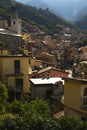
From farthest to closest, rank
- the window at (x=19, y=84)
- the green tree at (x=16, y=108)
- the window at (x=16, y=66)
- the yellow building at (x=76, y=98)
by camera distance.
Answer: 1. the window at (x=19, y=84)
2. the window at (x=16, y=66)
3. the green tree at (x=16, y=108)
4. the yellow building at (x=76, y=98)

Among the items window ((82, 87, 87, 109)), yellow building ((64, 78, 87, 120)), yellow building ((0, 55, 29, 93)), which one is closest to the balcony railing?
yellow building ((0, 55, 29, 93))

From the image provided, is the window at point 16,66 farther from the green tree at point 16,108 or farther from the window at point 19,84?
the green tree at point 16,108

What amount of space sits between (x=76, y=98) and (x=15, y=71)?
7801mm

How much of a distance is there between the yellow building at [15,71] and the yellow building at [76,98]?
6593 mm

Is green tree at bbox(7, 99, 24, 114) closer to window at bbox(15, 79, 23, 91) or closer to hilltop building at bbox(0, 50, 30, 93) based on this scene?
hilltop building at bbox(0, 50, 30, 93)

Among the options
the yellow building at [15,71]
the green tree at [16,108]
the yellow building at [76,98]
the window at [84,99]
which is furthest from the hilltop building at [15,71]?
the window at [84,99]

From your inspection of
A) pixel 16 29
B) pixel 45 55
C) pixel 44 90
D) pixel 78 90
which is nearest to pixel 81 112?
pixel 78 90

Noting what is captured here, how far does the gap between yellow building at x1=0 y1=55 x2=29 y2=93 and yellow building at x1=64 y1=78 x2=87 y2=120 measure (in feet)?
21.6

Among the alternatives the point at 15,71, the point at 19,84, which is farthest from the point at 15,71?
the point at 19,84

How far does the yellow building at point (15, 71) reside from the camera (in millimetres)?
29219

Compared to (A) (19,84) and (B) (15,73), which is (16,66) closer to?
(B) (15,73)

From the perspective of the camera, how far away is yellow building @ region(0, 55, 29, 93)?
29.2 m

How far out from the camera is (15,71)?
96.8 ft

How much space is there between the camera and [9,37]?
38625 millimetres
